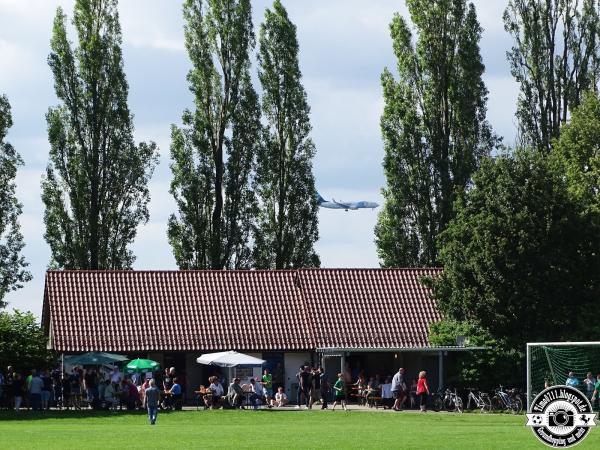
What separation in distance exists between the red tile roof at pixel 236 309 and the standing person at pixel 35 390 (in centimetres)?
680

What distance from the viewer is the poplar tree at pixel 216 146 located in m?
63.7

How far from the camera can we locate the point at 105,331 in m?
53.8

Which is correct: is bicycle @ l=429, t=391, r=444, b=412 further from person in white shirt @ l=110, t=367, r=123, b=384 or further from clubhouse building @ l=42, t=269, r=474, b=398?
person in white shirt @ l=110, t=367, r=123, b=384

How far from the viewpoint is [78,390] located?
48500mm

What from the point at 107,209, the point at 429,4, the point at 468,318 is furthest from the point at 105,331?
the point at 429,4

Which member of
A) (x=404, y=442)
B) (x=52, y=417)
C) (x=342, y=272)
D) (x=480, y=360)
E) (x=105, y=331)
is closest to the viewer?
(x=404, y=442)

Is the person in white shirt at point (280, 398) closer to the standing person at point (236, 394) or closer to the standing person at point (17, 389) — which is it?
the standing person at point (236, 394)

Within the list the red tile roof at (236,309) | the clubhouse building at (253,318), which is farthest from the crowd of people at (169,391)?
the red tile roof at (236,309)

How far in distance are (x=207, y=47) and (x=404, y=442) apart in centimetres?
4016

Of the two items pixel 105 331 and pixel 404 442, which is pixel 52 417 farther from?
pixel 404 442
